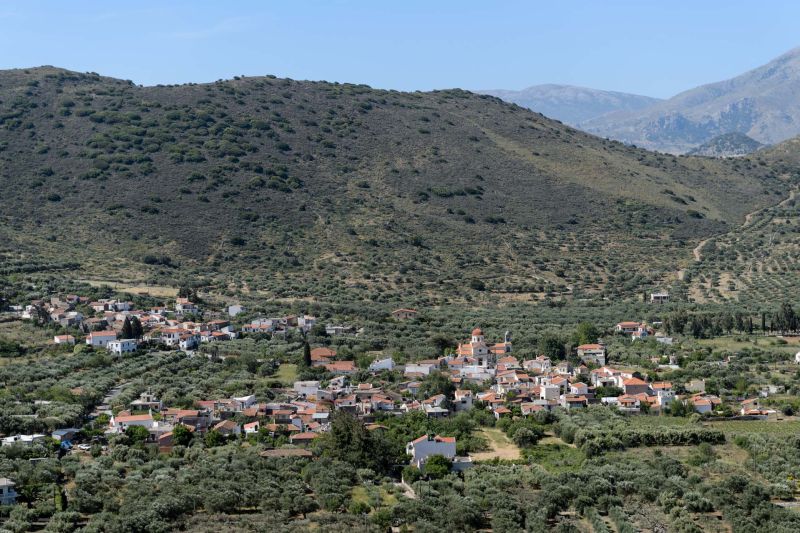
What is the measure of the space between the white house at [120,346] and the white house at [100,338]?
2.31 ft

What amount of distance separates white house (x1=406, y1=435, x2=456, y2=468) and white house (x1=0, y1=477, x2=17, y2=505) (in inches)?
543

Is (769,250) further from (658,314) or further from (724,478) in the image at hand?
(724,478)

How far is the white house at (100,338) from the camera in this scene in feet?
199

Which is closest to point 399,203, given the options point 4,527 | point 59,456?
point 59,456

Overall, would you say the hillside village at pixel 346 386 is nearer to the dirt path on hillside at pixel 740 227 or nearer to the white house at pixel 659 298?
the white house at pixel 659 298

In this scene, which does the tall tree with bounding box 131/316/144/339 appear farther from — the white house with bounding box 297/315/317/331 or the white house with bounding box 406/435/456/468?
the white house with bounding box 406/435/456/468

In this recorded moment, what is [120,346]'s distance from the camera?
59.6 meters

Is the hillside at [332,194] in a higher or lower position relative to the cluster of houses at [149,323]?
higher

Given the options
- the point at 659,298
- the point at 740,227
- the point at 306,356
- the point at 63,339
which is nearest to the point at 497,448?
the point at 306,356

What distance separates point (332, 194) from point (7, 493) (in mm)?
74748

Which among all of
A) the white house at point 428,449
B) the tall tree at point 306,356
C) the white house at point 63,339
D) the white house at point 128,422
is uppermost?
the white house at point 63,339

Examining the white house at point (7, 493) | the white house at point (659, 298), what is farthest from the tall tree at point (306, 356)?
the white house at point (659, 298)

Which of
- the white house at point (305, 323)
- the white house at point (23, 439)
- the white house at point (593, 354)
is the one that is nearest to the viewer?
the white house at point (23, 439)

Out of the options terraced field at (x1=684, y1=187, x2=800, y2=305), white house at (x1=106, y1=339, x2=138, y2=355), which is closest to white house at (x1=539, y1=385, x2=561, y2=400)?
Answer: white house at (x1=106, y1=339, x2=138, y2=355)
